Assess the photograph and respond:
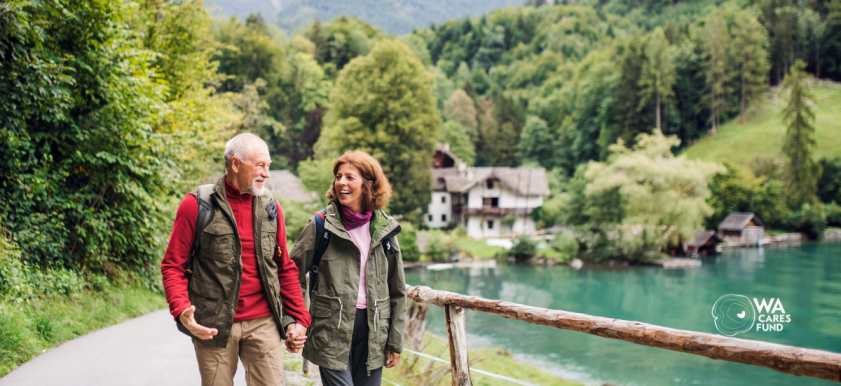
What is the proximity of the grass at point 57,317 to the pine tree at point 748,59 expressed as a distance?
69.6 metres

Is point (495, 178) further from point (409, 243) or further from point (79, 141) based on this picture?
point (79, 141)

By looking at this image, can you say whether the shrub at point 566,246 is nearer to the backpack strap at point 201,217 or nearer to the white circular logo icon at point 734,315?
the white circular logo icon at point 734,315

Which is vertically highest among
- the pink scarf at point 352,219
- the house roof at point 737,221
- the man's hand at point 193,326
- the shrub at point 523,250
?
the pink scarf at point 352,219

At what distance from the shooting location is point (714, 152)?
2208 inches

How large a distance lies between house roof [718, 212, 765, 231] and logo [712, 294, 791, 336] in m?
22.6

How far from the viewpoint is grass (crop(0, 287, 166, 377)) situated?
16.1 feet

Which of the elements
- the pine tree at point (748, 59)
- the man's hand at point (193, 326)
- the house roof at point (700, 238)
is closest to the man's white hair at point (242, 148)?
the man's hand at point (193, 326)

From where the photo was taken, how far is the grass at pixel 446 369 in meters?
5.81

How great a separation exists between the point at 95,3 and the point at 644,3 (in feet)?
479

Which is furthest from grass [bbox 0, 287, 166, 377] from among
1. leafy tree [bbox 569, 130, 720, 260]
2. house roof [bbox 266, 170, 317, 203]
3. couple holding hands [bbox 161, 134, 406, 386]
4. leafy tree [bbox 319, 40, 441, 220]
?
leafy tree [bbox 569, 130, 720, 260]

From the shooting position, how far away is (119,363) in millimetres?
5066

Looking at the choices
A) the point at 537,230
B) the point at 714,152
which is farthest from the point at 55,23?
the point at 714,152

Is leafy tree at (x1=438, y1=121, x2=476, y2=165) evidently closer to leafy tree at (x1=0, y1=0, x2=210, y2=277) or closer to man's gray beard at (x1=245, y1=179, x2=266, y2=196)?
leafy tree at (x1=0, y1=0, x2=210, y2=277)

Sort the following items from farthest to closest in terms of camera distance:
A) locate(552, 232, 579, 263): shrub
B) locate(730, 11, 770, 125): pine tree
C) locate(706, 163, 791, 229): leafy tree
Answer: locate(730, 11, 770, 125): pine tree, locate(706, 163, 791, 229): leafy tree, locate(552, 232, 579, 263): shrub
